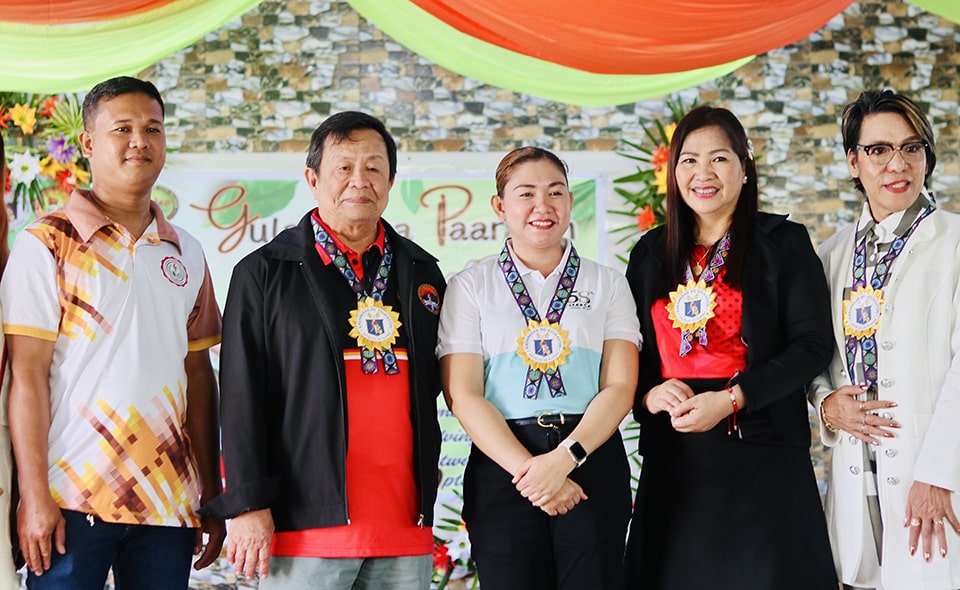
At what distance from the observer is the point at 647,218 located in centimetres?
500

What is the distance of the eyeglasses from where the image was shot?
2666 mm

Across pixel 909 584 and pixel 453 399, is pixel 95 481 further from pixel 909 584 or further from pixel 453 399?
pixel 909 584

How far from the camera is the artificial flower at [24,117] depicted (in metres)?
5.02

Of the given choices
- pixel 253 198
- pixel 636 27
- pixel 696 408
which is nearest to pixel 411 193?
pixel 253 198

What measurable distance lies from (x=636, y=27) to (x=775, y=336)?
122 cm

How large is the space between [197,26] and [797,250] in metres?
2.26

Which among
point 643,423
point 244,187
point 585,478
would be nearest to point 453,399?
point 585,478

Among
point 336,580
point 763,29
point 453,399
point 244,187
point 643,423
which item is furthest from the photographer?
point 244,187

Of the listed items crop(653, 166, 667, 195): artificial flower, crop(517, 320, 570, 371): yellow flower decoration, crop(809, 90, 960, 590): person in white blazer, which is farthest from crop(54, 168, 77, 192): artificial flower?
crop(809, 90, 960, 590): person in white blazer

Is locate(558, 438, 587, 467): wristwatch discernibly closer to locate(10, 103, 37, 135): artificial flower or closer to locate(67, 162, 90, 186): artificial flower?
locate(67, 162, 90, 186): artificial flower

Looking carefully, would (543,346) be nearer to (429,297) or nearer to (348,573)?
(429,297)

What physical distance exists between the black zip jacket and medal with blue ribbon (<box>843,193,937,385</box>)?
1.15 m

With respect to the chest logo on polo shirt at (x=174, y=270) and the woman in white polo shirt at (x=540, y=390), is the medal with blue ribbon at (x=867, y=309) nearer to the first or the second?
the woman in white polo shirt at (x=540, y=390)

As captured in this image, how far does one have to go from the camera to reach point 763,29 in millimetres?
3303
